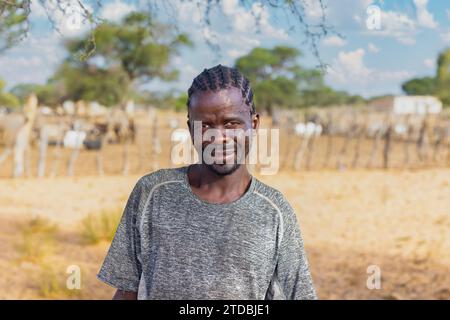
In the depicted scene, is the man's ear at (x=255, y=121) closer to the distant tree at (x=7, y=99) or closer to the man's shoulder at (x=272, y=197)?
the man's shoulder at (x=272, y=197)

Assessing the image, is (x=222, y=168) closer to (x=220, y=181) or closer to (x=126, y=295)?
(x=220, y=181)

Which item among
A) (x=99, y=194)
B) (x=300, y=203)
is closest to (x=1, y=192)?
(x=99, y=194)

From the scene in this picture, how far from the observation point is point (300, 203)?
1036 cm

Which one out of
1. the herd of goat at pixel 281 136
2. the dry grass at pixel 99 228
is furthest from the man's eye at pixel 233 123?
the herd of goat at pixel 281 136

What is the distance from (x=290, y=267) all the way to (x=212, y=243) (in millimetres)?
190

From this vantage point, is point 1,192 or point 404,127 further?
point 404,127

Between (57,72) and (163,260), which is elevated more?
(57,72)

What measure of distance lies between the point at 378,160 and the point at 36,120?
10669 mm

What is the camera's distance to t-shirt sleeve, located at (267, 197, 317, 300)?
1384 millimetres

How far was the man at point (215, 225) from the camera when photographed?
135cm

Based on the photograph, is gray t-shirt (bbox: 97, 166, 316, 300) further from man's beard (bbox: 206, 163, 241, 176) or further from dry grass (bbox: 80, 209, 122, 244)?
dry grass (bbox: 80, 209, 122, 244)

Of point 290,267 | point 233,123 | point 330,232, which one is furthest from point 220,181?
point 330,232

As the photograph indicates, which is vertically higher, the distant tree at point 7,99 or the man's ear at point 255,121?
the distant tree at point 7,99
